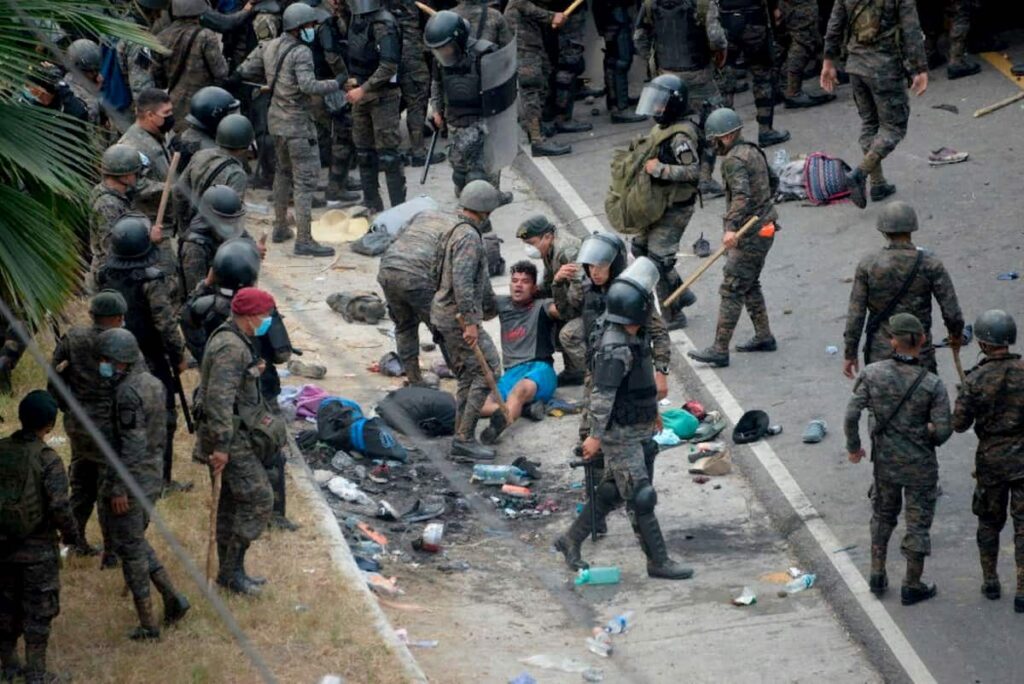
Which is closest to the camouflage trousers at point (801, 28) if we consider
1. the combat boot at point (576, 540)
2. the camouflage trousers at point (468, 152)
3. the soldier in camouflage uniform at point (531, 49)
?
the soldier in camouflage uniform at point (531, 49)

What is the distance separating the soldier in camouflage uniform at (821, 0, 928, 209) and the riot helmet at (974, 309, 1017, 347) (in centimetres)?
544

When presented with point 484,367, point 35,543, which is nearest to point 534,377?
point 484,367

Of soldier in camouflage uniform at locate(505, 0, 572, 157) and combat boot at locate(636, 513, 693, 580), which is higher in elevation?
soldier in camouflage uniform at locate(505, 0, 572, 157)

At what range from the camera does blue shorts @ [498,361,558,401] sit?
498 inches

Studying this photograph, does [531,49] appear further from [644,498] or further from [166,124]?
[644,498]

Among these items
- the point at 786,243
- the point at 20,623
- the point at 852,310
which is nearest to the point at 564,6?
the point at 786,243

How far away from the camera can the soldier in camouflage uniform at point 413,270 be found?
12.2 m

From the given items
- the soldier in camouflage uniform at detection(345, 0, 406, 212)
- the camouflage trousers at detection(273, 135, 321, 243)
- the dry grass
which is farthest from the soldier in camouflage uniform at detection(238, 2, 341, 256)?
the dry grass

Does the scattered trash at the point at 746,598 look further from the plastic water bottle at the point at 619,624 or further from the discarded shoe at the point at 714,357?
the discarded shoe at the point at 714,357

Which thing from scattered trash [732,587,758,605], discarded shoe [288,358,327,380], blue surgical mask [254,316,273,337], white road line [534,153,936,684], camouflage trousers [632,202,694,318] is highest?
blue surgical mask [254,316,273,337]

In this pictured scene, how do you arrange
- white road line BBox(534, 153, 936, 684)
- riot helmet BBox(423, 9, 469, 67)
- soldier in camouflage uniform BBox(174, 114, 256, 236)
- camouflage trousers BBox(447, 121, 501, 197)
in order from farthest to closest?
camouflage trousers BBox(447, 121, 501, 197) < riot helmet BBox(423, 9, 469, 67) < soldier in camouflage uniform BBox(174, 114, 256, 236) < white road line BBox(534, 153, 936, 684)

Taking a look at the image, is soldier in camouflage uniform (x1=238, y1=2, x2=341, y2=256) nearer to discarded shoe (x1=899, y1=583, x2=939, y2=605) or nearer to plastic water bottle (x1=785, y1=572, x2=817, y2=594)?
plastic water bottle (x1=785, y1=572, x2=817, y2=594)

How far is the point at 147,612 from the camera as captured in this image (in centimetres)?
910

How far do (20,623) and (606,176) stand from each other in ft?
29.5
